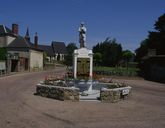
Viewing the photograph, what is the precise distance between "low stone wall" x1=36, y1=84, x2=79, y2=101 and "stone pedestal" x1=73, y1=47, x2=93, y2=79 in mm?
2706

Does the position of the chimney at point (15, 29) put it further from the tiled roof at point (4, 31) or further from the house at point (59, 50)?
the house at point (59, 50)

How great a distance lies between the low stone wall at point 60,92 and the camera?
1622 cm

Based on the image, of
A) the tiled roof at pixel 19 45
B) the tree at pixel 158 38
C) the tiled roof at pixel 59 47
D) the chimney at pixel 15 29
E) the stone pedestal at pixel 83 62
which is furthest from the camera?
the tiled roof at pixel 59 47

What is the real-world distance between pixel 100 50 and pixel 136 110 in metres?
52.1

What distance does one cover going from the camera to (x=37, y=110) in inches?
512

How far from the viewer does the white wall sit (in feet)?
208

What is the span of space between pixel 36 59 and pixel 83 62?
161 feet

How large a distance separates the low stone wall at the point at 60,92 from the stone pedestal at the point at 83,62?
2706mm

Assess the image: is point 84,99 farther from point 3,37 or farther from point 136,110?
point 3,37

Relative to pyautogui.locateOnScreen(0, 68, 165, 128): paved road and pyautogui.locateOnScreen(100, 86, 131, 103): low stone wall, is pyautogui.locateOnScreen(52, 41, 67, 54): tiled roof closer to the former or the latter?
pyautogui.locateOnScreen(100, 86, 131, 103): low stone wall

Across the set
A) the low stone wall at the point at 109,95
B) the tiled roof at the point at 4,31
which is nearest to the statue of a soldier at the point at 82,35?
the low stone wall at the point at 109,95

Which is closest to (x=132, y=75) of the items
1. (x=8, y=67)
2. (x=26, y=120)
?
(x=8, y=67)

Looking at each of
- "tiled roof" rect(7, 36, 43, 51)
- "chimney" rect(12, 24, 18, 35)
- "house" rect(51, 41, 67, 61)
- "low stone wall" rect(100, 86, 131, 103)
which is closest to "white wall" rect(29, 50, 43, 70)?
"tiled roof" rect(7, 36, 43, 51)

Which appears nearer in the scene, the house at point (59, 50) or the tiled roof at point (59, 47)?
the house at point (59, 50)
